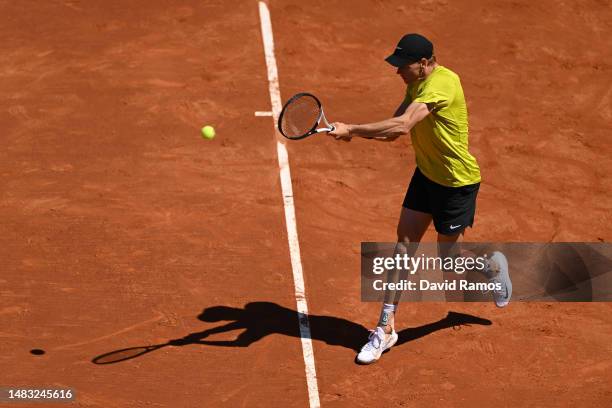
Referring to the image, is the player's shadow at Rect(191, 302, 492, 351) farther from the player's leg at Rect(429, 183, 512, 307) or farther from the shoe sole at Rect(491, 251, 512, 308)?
the player's leg at Rect(429, 183, 512, 307)

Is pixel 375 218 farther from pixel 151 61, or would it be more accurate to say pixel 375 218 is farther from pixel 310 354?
pixel 151 61

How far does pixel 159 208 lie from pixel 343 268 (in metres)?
2.19

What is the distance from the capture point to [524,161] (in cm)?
1302

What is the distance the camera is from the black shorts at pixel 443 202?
9766 millimetres

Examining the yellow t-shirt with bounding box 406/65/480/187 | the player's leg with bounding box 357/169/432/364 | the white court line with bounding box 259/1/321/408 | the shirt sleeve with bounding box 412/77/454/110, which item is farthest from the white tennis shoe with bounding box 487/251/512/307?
the shirt sleeve with bounding box 412/77/454/110

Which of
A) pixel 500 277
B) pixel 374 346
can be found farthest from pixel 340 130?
pixel 500 277

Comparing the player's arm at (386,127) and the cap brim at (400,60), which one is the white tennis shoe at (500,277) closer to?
the player's arm at (386,127)

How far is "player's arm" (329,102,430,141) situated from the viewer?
8969mm

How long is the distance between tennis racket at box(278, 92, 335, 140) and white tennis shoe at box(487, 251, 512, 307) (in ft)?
7.32

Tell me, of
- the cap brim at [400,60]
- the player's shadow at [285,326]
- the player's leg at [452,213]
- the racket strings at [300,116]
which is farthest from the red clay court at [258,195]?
the cap brim at [400,60]

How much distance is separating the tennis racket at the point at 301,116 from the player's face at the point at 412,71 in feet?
2.60

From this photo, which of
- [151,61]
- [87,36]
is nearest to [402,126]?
[151,61]

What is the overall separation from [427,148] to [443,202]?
523mm

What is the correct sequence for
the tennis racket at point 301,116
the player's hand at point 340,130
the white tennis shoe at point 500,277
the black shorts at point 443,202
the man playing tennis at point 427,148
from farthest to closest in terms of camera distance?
the white tennis shoe at point 500,277, the black shorts at point 443,202, the tennis racket at point 301,116, the man playing tennis at point 427,148, the player's hand at point 340,130
